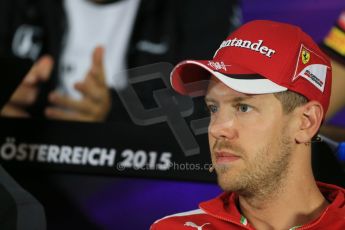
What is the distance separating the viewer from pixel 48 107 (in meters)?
2.20

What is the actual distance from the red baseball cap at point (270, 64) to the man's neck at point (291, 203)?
0.17 meters

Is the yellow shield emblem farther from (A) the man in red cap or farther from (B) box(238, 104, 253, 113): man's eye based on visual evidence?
(B) box(238, 104, 253, 113): man's eye

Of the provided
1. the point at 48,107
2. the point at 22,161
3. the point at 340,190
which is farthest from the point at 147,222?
the point at 48,107

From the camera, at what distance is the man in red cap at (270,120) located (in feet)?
4.39

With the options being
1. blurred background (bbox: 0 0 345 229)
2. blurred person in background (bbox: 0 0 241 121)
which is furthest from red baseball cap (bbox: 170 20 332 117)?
blurred person in background (bbox: 0 0 241 121)

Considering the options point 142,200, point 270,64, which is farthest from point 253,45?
point 142,200

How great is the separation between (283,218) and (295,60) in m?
0.32

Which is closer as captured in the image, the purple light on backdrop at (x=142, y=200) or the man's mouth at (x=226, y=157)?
the man's mouth at (x=226, y=157)

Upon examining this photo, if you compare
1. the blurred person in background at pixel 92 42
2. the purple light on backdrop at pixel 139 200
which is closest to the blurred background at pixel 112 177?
the purple light on backdrop at pixel 139 200

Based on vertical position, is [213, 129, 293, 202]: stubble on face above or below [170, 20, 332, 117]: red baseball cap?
below

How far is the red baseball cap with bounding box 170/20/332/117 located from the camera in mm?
1327

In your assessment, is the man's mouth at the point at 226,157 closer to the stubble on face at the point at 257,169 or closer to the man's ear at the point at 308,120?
the stubble on face at the point at 257,169

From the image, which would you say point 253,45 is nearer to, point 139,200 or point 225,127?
point 225,127

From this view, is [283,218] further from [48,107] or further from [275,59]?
[48,107]
